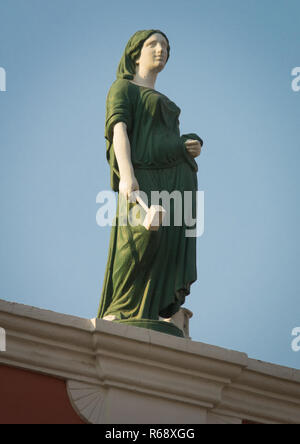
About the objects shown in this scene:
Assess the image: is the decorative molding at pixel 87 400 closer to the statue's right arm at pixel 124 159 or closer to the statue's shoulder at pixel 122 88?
the statue's right arm at pixel 124 159

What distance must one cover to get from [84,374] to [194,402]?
2.78 feet

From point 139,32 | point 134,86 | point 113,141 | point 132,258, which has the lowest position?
point 132,258

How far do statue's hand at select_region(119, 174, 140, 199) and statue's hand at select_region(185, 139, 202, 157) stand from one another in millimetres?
694

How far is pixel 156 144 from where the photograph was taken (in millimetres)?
8234

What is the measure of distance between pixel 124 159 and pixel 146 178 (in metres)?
0.28

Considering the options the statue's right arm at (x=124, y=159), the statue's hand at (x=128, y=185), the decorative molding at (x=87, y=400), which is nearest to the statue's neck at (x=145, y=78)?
the statue's right arm at (x=124, y=159)

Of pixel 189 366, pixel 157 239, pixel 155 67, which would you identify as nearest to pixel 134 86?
pixel 155 67

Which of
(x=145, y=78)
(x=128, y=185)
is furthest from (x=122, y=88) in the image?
(x=128, y=185)

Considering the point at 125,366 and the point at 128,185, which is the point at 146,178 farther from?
the point at 125,366

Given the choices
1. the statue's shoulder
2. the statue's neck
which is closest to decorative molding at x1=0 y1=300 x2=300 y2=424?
the statue's shoulder

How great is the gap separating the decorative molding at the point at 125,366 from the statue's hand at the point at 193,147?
74.6 inches

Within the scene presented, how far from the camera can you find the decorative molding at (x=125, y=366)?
22.2 ft
